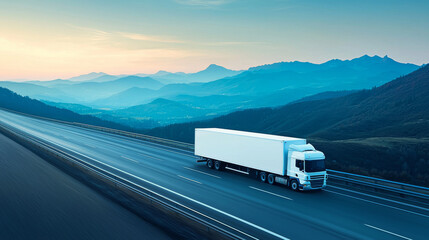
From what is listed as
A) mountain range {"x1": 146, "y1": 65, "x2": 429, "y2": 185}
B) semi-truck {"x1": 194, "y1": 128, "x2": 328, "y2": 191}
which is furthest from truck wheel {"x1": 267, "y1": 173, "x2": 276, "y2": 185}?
mountain range {"x1": 146, "y1": 65, "x2": 429, "y2": 185}

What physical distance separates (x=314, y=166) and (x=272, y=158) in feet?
9.10

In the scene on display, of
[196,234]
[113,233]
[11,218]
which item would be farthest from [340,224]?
[11,218]

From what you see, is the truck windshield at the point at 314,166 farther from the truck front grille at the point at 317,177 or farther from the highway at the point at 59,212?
the highway at the point at 59,212

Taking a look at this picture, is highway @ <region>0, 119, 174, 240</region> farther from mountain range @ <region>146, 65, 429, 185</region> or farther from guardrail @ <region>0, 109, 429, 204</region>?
mountain range @ <region>146, 65, 429, 185</region>

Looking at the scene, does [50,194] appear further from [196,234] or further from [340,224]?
[340,224]

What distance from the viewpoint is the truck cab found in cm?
2234

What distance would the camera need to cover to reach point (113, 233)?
49.4 feet

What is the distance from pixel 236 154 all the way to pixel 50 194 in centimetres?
1288

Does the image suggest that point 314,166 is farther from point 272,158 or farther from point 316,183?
point 272,158

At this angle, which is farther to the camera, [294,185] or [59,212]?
[294,185]

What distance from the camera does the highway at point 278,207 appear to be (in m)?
15.8

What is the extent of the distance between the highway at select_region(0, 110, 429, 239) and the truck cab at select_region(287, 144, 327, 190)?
0.70 m

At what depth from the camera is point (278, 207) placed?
19.0 meters

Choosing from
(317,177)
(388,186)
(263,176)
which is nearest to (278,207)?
(317,177)
